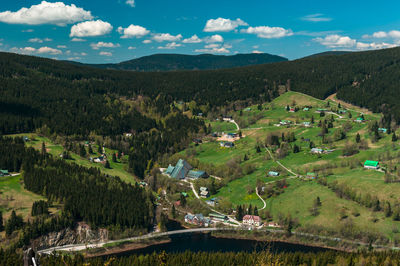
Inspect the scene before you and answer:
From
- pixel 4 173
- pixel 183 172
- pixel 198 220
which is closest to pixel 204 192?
pixel 198 220

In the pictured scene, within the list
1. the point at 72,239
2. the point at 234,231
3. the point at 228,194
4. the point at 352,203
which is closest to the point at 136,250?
the point at 72,239

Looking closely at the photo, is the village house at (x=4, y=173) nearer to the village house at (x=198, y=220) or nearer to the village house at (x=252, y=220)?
the village house at (x=198, y=220)

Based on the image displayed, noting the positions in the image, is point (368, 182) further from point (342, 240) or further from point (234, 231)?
point (234, 231)

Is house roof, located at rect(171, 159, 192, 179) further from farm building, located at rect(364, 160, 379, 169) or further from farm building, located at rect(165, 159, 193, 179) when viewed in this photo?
farm building, located at rect(364, 160, 379, 169)

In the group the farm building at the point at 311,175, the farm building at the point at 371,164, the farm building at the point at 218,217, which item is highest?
the farm building at the point at 371,164

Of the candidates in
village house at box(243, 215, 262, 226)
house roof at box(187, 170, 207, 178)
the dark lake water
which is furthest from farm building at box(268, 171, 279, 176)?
the dark lake water

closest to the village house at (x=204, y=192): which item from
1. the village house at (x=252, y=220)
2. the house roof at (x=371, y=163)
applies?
the village house at (x=252, y=220)
